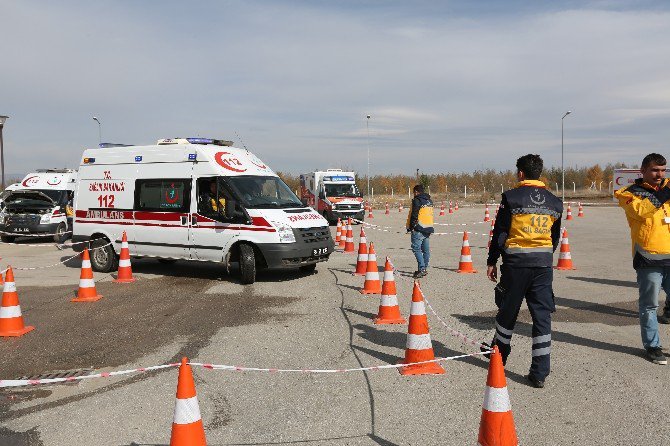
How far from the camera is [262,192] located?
1107 centimetres

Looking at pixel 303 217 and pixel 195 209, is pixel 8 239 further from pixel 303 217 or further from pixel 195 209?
pixel 303 217

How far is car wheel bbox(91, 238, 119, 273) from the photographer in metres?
12.2

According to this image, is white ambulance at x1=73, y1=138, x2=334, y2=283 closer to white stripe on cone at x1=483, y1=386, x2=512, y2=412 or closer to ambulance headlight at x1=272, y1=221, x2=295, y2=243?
ambulance headlight at x1=272, y1=221, x2=295, y2=243

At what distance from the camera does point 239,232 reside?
10.4 meters

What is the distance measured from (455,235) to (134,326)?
1503cm

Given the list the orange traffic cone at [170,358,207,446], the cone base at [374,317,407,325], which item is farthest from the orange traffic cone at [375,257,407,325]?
the orange traffic cone at [170,358,207,446]

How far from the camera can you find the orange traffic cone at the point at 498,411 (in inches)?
142

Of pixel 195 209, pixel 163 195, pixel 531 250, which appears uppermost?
pixel 163 195

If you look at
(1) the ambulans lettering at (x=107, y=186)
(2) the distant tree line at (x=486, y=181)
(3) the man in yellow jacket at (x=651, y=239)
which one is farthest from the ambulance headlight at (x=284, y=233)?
(2) the distant tree line at (x=486, y=181)

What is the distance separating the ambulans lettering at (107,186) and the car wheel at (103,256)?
1103mm

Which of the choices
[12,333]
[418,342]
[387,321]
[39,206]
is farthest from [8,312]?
[39,206]

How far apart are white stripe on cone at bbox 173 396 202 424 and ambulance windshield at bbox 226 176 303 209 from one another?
721cm

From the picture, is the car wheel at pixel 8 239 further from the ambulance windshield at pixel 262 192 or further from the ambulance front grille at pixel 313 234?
the ambulance front grille at pixel 313 234

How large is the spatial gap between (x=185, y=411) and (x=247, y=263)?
690cm
